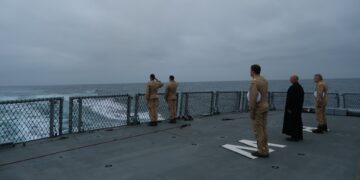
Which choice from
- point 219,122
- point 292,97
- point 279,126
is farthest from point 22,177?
point 279,126

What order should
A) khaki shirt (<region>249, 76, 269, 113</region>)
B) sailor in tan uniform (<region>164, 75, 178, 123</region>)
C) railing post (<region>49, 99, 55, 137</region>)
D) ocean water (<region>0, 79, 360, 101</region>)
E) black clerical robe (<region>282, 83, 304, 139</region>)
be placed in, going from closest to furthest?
1. khaki shirt (<region>249, 76, 269, 113</region>)
2. black clerical robe (<region>282, 83, 304, 139</region>)
3. railing post (<region>49, 99, 55, 137</region>)
4. sailor in tan uniform (<region>164, 75, 178, 123</region>)
5. ocean water (<region>0, 79, 360, 101</region>)

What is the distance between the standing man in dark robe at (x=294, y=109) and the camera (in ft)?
19.3

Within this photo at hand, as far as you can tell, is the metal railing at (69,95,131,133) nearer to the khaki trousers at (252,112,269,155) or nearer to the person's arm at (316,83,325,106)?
the khaki trousers at (252,112,269,155)

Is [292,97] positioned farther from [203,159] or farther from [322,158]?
[203,159]

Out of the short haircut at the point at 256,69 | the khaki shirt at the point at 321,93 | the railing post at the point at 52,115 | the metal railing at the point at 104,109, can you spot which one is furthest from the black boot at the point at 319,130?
the railing post at the point at 52,115

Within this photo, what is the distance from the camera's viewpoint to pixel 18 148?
17.0ft

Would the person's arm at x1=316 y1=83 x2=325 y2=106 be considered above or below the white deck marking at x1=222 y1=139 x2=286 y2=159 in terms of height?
above

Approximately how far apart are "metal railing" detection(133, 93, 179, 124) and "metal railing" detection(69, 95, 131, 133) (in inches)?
11.3

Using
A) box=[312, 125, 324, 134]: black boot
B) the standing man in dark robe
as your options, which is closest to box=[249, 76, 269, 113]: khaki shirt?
the standing man in dark robe

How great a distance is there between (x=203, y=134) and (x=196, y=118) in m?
2.71

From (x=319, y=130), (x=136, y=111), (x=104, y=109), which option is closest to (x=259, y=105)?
(x=319, y=130)

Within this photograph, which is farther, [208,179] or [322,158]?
[322,158]

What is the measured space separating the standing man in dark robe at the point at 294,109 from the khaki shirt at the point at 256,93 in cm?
159

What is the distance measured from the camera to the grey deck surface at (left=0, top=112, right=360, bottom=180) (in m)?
3.80
